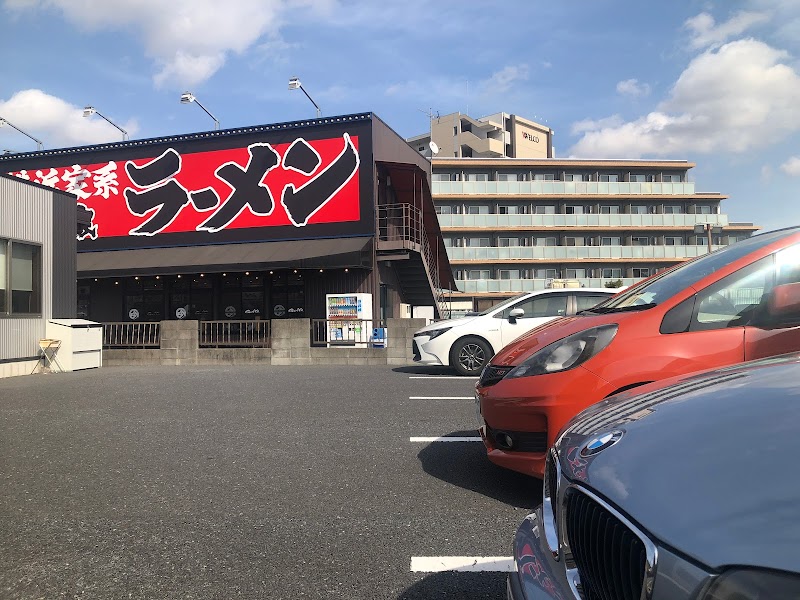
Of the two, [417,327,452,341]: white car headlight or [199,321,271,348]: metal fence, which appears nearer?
[417,327,452,341]: white car headlight

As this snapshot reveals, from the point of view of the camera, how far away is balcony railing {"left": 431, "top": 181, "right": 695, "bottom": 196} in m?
48.8

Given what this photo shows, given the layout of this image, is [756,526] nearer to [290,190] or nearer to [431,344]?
[431,344]

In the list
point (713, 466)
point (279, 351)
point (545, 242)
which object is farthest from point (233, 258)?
point (545, 242)

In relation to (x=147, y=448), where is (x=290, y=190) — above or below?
above

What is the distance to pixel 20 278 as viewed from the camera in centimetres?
1248

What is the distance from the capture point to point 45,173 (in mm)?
23250

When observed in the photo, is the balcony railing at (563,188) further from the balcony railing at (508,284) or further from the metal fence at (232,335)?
the metal fence at (232,335)

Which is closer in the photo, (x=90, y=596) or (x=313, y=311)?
(x=90, y=596)

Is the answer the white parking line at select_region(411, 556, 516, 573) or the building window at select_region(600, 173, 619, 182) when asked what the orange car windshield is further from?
the building window at select_region(600, 173, 619, 182)

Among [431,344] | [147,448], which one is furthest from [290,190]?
[147,448]

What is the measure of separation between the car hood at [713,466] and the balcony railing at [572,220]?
4717cm

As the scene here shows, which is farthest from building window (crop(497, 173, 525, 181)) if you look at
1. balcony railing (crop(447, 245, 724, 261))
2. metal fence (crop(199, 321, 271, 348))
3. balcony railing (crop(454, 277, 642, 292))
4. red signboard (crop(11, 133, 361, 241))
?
metal fence (crop(199, 321, 271, 348))

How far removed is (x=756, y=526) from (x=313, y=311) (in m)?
20.2

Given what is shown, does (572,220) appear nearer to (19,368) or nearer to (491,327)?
(491,327)
